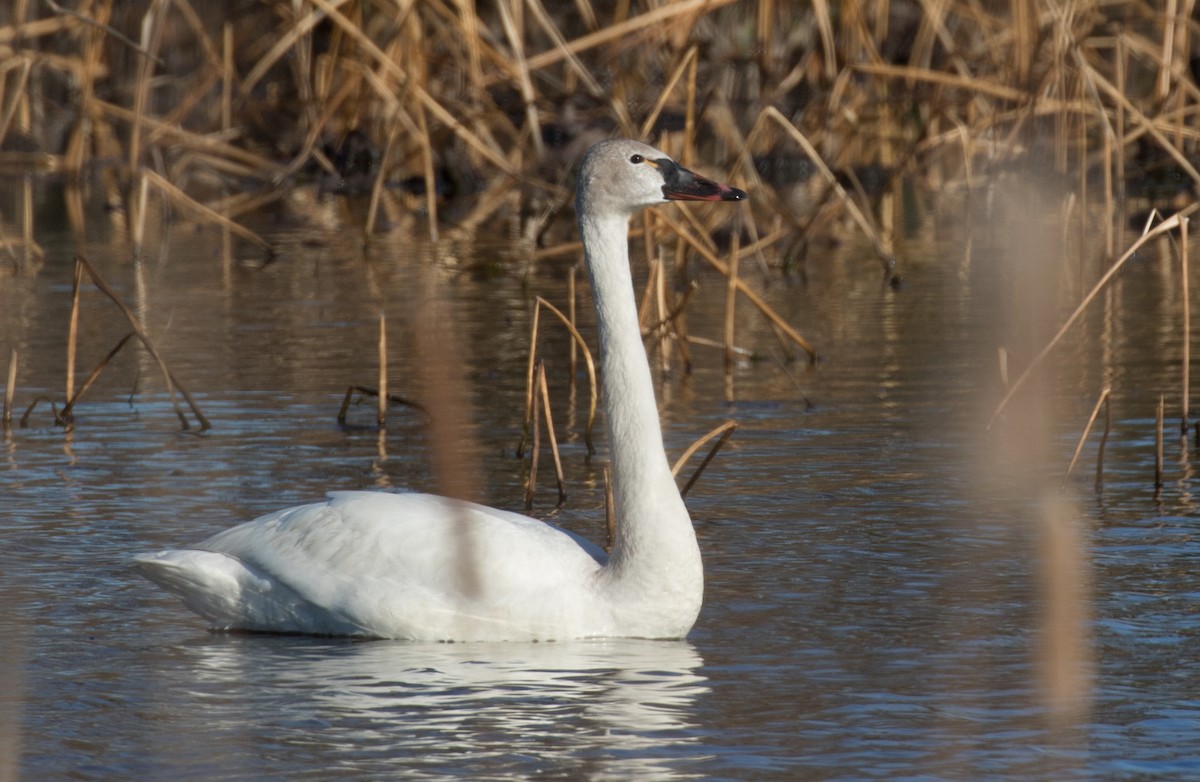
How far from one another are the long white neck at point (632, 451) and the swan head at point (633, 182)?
65 millimetres

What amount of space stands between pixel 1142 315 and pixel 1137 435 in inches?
141

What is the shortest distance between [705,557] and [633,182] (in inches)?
60.7

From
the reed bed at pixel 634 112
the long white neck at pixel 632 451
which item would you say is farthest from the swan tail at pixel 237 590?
the reed bed at pixel 634 112

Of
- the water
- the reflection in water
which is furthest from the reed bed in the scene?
the reflection in water

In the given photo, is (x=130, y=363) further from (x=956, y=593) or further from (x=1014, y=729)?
(x=1014, y=729)

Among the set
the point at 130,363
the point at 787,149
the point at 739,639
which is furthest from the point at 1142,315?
the point at 787,149

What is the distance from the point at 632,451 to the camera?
607cm

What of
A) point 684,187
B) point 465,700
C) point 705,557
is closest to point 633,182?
point 684,187

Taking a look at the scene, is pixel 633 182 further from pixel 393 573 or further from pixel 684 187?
pixel 393 573

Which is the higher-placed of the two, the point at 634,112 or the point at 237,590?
the point at 634,112

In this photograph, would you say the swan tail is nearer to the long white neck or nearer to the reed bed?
the long white neck

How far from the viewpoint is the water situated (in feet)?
16.8

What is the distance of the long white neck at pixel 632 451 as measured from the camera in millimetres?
6016

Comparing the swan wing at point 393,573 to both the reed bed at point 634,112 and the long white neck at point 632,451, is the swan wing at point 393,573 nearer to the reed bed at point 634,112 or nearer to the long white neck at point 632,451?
the long white neck at point 632,451
